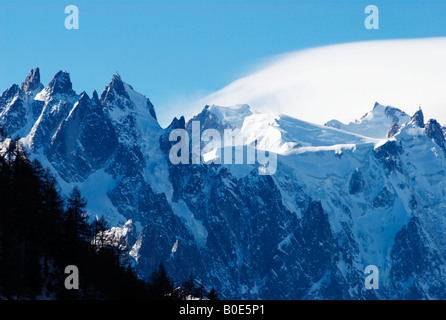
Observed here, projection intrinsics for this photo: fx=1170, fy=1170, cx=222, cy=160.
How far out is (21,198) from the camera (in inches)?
5738

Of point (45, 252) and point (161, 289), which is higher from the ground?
point (45, 252)

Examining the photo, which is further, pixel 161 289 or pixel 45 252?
pixel 161 289

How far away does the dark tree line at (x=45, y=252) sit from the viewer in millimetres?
129125

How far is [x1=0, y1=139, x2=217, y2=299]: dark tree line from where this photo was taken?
12912 centimetres

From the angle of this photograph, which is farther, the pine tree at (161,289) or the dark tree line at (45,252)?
the pine tree at (161,289)

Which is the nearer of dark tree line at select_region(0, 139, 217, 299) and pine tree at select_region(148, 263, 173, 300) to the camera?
dark tree line at select_region(0, 139, 217, 299)

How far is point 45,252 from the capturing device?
454ft
